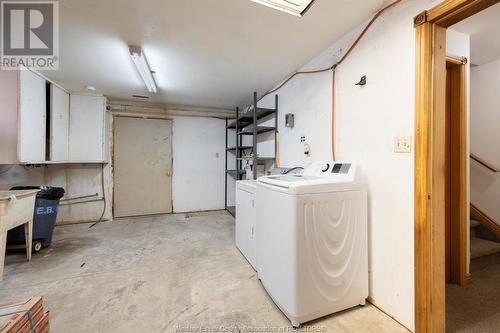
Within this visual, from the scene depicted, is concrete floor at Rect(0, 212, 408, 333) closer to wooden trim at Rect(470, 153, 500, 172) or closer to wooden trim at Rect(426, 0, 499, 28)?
wooden trim at Rect(426, 0, 499, 28)

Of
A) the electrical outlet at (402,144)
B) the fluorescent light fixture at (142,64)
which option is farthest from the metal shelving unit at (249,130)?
the electrical outlet at (402,144)

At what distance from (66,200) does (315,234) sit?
4.46 metres

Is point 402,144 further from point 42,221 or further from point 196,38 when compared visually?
point 42,221

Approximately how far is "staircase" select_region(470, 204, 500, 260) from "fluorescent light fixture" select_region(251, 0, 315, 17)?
3073mm

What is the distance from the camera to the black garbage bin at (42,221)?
2.62m

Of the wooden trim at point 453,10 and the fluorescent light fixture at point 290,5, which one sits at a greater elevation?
the fluorescent light fixture at point 290,5

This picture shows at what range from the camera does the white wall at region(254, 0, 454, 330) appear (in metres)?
1.43

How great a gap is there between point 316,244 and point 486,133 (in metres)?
3.13

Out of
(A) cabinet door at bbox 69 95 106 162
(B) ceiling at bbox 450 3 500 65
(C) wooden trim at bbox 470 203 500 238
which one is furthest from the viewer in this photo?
(A) cabinet door at bbox 69 95 106 162

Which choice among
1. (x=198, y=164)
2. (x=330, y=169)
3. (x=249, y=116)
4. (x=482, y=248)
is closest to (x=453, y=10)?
(x=330, y=169)

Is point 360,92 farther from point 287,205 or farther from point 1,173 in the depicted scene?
point 1,173

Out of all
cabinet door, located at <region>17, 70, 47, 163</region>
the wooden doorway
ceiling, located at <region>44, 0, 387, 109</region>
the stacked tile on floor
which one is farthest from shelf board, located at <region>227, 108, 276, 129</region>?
the stacked tile on floor

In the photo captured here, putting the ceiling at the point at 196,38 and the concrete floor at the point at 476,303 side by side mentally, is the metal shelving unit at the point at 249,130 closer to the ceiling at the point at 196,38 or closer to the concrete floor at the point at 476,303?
the ceiling at the point at 196,38

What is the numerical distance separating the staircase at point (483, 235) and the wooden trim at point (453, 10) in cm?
248
